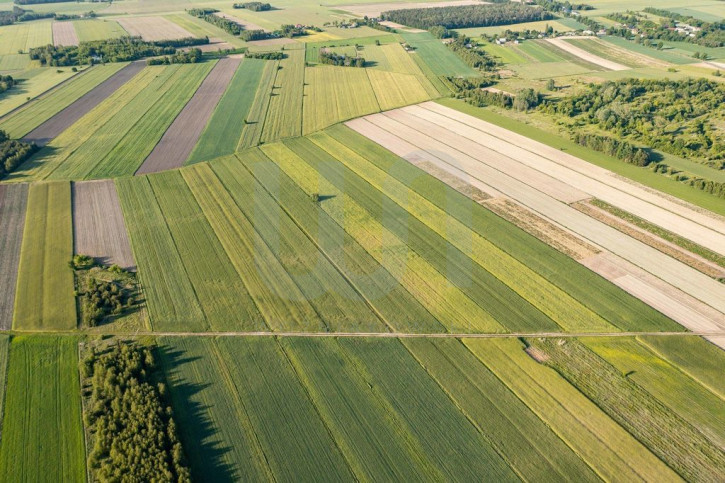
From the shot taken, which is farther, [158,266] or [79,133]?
[79,133]

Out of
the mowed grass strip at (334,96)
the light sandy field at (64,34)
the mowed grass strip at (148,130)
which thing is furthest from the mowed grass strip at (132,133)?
the light sandy field at (64,34)

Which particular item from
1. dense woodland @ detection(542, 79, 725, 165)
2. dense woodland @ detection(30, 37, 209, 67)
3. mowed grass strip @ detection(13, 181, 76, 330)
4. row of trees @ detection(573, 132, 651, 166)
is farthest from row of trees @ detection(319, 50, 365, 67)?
mowed grass strip @ detection(13, 181, 76, 330)

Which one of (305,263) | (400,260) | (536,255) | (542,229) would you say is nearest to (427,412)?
(400,260)

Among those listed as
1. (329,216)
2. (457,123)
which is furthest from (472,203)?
(457,123)

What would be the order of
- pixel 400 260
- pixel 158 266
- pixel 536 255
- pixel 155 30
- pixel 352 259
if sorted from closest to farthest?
pixel 158 266, pixel 400 260, pixel 352 259, pixel 536 255, pixel 155 30

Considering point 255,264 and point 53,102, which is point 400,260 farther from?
point 53,102

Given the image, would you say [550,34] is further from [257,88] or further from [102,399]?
[102,399]

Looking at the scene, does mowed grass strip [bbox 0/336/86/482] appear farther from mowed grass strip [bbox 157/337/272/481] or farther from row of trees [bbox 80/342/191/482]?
mowed grass strip [bbox 157/337/272/481]
